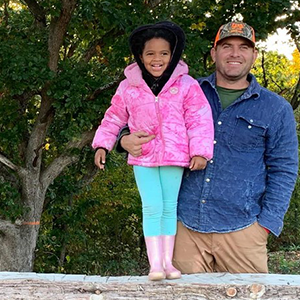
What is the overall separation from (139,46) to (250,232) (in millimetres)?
1087

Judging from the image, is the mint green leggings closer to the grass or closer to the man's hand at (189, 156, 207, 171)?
the man's hand at (189, 156, 207, 171)

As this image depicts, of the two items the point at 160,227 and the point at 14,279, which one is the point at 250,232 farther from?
the point at 14,279

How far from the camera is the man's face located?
272 cm

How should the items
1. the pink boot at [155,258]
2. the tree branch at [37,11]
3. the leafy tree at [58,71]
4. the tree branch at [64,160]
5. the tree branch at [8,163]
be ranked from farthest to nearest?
1. the tree branch at [64,160]
2. the tree branch at [8,163]
3. the tree branch at [37,11]
4. the leafy tree at [58,71]
5. the pink boot at [155,258]

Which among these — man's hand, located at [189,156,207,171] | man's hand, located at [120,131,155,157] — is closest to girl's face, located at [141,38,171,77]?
man's hand, located at [120,131,155,157]

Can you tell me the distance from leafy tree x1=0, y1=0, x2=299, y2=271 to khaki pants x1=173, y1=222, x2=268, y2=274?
2.83 metres

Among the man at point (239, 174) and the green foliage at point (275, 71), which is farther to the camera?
the green foliage at point (275, 71)

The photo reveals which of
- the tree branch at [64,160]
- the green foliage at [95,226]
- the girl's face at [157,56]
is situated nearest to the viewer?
the girl's face at [157,56]

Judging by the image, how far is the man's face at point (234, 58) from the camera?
2.72 m

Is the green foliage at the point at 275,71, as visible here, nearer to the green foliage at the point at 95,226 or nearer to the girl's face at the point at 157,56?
the green foliage at the point at 95,226

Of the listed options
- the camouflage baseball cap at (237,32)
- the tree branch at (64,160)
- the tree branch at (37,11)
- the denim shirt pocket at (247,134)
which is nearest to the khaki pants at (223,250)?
the denim shirt pocket at (247,134)

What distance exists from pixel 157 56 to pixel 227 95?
1.47ft

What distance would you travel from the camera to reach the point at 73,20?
6.25 metres

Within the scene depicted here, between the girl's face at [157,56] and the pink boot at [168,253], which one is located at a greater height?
the girl's face at [157,56]
